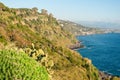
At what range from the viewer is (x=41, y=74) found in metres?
14.2

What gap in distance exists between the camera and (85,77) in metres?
79.7

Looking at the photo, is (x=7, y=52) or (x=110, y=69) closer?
(x=7, y=52)

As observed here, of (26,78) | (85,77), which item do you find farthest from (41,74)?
(85,77)

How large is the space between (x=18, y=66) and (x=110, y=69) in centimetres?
12288

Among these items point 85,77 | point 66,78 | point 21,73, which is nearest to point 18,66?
point 21,73

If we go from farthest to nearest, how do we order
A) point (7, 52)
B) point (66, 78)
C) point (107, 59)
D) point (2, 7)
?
point (107, 59)
point (2, 7)
point (66, 78)
point (7, 52)

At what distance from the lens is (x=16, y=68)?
13.3m

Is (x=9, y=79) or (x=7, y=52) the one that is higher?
(x=7, y=52)

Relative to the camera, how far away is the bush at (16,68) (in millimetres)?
13227

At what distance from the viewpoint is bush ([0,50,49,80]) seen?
13227mm

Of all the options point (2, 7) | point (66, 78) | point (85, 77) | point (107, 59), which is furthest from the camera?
point (107, 59)

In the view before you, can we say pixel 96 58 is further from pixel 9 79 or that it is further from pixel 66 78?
pixel 9 79

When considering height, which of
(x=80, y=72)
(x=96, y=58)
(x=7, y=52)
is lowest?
(x=96, y=58)

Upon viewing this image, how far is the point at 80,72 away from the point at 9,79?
6849 cm
